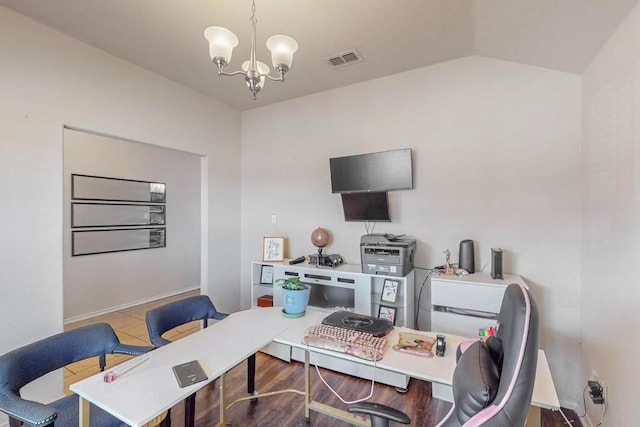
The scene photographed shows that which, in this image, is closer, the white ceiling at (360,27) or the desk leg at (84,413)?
the desk leg at (84,413)

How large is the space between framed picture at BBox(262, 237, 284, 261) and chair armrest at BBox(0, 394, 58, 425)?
7.28 ft

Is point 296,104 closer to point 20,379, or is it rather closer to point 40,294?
point 40,294

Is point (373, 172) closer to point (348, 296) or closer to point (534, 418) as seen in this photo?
point (348, 296)

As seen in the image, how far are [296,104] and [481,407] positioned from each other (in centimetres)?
338

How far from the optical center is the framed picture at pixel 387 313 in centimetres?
262

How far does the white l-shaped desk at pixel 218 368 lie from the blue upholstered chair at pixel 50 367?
0.67 ft

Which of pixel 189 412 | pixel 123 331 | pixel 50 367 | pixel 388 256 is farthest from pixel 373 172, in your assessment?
pixel 123 331

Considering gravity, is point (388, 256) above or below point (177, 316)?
above

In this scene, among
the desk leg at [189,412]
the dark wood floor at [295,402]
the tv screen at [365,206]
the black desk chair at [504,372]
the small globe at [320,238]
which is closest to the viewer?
the black desk chair at [504,372]

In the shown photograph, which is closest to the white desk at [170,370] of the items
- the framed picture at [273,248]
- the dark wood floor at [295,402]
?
the dark wood floor at [295,402]

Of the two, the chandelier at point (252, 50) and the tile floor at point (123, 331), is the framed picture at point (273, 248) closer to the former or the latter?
the tile floor at point (123, 331)

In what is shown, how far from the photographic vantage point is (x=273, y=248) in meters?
3.40

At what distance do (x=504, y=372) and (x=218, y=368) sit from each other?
1.21 m

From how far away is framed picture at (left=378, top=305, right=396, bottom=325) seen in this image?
8.61 ft
